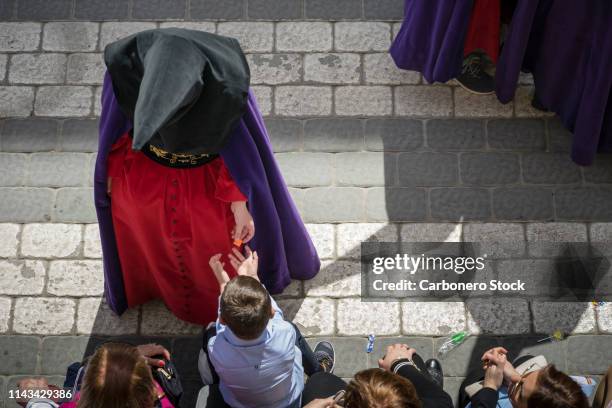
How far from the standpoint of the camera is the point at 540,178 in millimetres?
5133

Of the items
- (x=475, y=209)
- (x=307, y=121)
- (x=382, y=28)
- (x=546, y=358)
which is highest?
(x=382, y=28)

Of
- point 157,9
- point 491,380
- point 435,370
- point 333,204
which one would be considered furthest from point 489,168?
point 157,9

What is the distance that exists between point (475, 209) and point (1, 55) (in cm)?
361

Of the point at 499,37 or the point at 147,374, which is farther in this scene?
the point at 499,37

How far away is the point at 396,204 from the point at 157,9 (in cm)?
237

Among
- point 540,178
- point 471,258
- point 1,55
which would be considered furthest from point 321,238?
point 1,55

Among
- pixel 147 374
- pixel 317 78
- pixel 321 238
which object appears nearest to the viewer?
pixel 147 374

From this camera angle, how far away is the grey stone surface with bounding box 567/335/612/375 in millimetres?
4633

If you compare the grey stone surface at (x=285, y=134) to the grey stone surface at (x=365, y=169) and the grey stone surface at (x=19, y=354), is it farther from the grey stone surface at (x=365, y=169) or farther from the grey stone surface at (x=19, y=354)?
the grey stone surface at (x=19, y=354)

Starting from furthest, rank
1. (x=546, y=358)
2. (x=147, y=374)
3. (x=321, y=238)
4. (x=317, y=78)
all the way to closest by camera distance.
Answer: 1. (x=317, y=78)
2. (x=321, y=238)
3. (x=546, y=358)
4. (x=147, y=374)

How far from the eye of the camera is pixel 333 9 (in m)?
5.67

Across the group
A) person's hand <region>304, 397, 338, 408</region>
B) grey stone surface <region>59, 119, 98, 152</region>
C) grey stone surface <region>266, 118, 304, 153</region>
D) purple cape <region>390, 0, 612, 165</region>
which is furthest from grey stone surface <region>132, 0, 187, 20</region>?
person's hand <region>304, 397, 338, 408</region>

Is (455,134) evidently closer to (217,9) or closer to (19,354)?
(217,9)

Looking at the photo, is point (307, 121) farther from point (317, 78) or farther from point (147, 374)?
point (147, 374)
